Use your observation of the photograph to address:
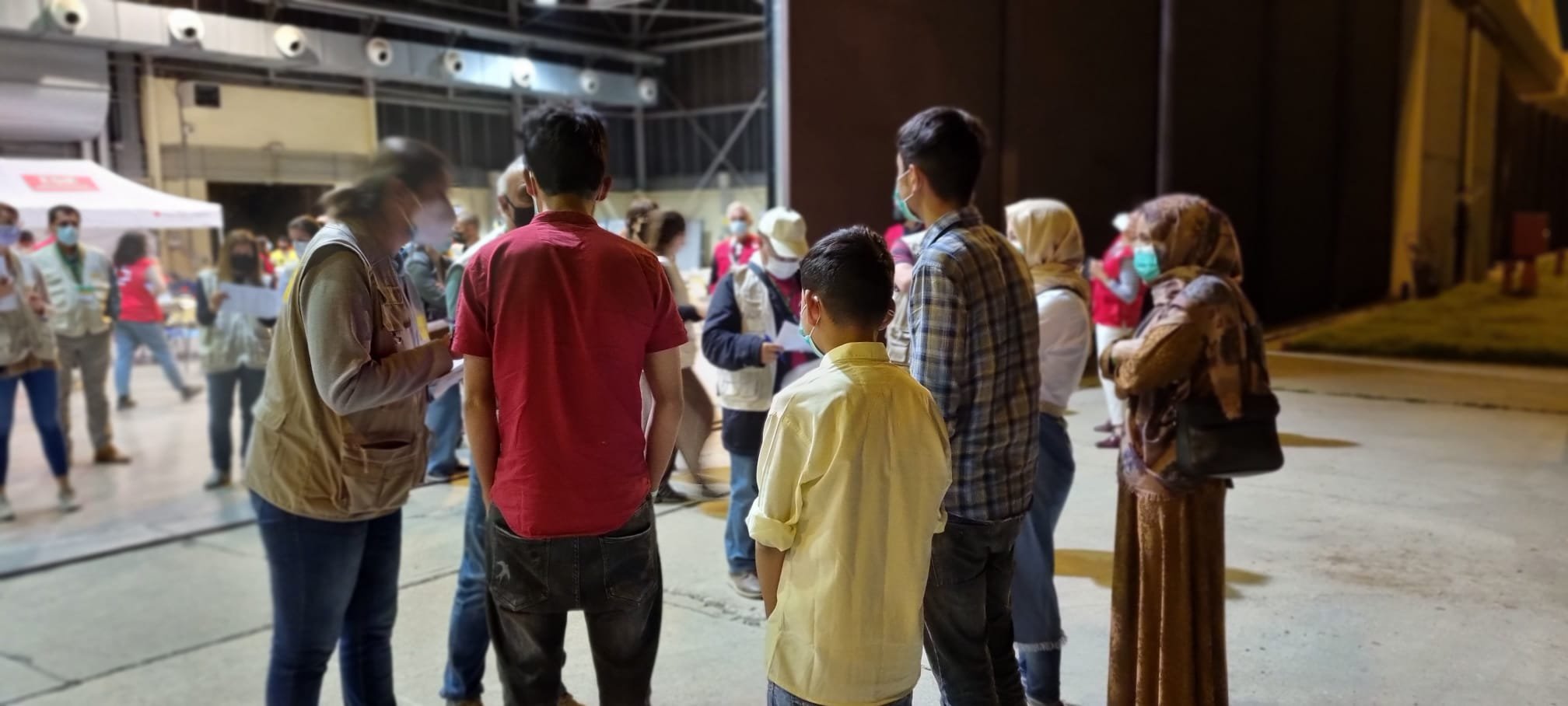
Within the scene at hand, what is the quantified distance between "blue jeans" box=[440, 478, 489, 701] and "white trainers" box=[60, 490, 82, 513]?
425cm

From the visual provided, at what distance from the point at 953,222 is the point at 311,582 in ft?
5.78

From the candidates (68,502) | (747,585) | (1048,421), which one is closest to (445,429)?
(68,502)

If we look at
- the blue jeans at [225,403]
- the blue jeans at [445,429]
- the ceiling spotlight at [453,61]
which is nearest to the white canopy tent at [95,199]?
the blue jeans at [225,403]

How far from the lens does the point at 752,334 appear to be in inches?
173

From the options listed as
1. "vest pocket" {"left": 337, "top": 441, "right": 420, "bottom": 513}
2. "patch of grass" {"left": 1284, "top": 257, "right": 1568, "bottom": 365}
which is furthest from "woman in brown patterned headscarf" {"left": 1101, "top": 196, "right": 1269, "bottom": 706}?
"patch of grass" {"left": 1284, "top": 257, "right": 1568, "bottom": 365}

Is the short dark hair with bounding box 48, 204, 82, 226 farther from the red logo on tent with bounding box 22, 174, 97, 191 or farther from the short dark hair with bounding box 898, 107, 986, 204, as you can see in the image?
the short dark hair with bounding box 898, 107, 986, 204

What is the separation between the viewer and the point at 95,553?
18.2ft

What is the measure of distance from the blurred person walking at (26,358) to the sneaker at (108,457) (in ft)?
3.88

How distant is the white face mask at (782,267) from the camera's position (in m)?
4.48

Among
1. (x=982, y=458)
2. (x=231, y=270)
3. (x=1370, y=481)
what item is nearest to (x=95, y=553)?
(x=231, y=270)

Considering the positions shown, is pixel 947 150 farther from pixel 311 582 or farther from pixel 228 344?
pixel 228 344

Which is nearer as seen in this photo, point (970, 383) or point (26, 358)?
point (970, 383)

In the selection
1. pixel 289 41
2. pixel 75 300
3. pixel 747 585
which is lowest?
pixel 747 585

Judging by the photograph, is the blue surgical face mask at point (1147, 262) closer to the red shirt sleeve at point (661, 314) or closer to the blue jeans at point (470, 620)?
the red shirt sleeve at point (661, 314)
